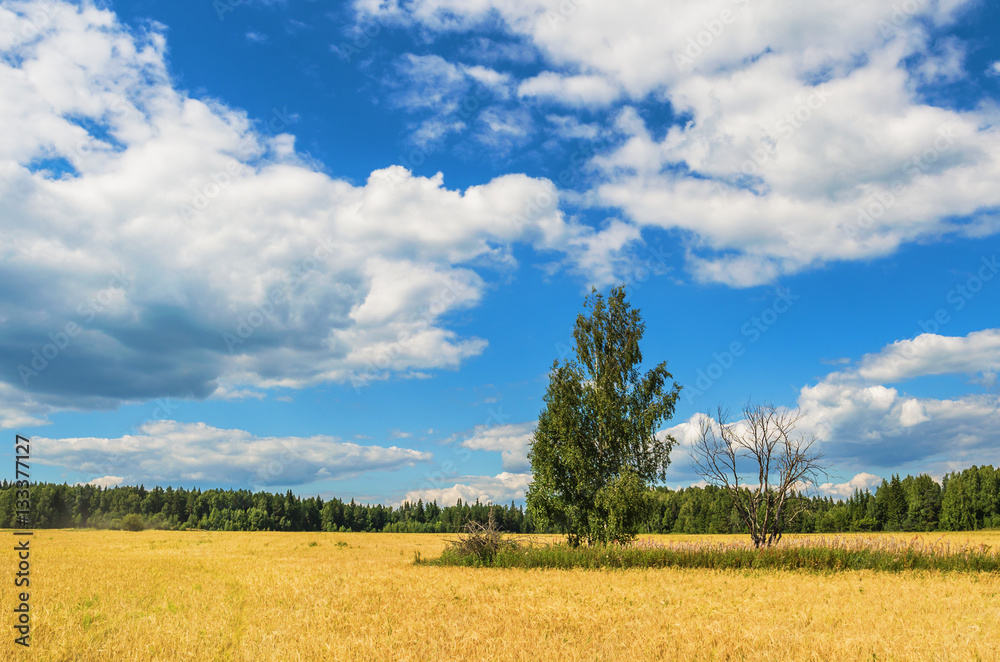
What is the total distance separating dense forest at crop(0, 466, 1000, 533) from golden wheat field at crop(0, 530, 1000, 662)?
8242 cm

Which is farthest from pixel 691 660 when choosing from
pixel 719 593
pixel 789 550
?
pixel 789 550

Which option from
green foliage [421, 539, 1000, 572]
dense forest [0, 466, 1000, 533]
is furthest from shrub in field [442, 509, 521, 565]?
dense forest [0, 466, 1000, 533]

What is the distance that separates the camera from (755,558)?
2620cm

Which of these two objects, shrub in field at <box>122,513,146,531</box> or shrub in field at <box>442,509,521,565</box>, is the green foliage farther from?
shrub in field at <box>122,513,146,531</box>

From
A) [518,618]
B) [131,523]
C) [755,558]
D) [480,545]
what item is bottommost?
[131,523]

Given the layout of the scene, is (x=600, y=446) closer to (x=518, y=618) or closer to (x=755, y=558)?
(x=755, y=558)

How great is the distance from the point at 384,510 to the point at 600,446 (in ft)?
406

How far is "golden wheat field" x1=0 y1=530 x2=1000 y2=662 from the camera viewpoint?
1128 centimetres

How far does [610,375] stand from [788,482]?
11449 millimetres

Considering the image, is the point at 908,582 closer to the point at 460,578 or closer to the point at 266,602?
the point at 460,578

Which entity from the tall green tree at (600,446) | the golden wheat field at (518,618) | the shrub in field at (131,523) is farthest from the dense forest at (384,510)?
the golden wheat field at (518,618)

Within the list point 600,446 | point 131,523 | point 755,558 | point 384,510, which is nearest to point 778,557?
point 755,558

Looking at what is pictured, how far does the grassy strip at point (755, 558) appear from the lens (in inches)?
992

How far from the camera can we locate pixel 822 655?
11.0 m
